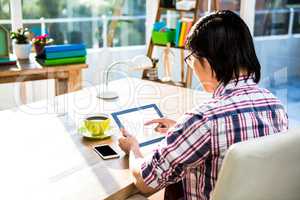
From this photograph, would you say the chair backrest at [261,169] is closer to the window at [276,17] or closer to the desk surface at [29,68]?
the desk surface at [29,68]

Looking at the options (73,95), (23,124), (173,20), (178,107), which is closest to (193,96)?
(178,107)

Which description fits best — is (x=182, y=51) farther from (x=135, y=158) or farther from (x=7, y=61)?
(x=135, y=158)

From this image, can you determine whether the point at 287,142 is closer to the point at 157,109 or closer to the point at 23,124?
the point at 157,109

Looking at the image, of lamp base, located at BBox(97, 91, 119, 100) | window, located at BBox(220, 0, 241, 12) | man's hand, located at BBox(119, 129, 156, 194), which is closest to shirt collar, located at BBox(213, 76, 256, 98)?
man's hand, located at BBox(119, 129, 156, 194)

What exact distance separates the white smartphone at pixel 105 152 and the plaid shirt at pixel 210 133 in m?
0.21

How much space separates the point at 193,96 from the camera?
7.45 ft

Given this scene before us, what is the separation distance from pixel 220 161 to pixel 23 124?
951 millimetres

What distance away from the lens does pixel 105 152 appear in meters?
1.53

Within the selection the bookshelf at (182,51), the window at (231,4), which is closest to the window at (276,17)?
the window at (231,4)

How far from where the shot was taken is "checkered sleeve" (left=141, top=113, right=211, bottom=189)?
4.00 feet

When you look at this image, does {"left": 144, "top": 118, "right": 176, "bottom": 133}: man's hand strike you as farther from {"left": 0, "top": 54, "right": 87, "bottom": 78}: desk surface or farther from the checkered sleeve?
{"left": 0, "top": 54, "right": 87, "bottom": 78}: desk surface

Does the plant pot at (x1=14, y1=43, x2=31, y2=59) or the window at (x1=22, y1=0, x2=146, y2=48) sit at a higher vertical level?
the window at (x1=22, y1=0, x2=146, y2=48)

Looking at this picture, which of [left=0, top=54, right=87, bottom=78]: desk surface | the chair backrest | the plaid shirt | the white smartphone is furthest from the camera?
[left=0, top=54, right=87, bottom=78]: desk surface

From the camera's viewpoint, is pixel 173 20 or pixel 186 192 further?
pixel 173 20
